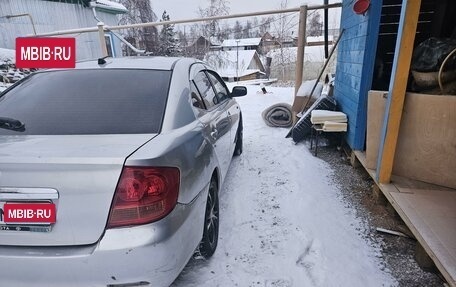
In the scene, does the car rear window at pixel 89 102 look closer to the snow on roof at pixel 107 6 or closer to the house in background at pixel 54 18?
the house in background at pixel 54 18

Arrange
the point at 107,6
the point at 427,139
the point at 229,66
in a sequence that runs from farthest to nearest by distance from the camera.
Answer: the point at 229,66 → the point at 107,6 → the point at 427,139

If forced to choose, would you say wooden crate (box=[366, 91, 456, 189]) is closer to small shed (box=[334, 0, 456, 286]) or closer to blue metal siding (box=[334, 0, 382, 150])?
small shed (box=[334, 0, 456, 286])

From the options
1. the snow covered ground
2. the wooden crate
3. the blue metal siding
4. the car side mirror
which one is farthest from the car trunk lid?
the blue metal siding

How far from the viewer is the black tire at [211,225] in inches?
85.2

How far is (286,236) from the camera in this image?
2561 millimetres

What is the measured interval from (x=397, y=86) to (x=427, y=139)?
575 mm

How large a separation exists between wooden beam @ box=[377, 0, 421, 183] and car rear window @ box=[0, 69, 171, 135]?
72.6 inches

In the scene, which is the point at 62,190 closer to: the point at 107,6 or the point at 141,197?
the point at 141,197

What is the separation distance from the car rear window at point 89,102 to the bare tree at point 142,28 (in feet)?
61.9

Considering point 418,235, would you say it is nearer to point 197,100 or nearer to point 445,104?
point 445,104

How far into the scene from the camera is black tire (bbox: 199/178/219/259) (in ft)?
7.10
